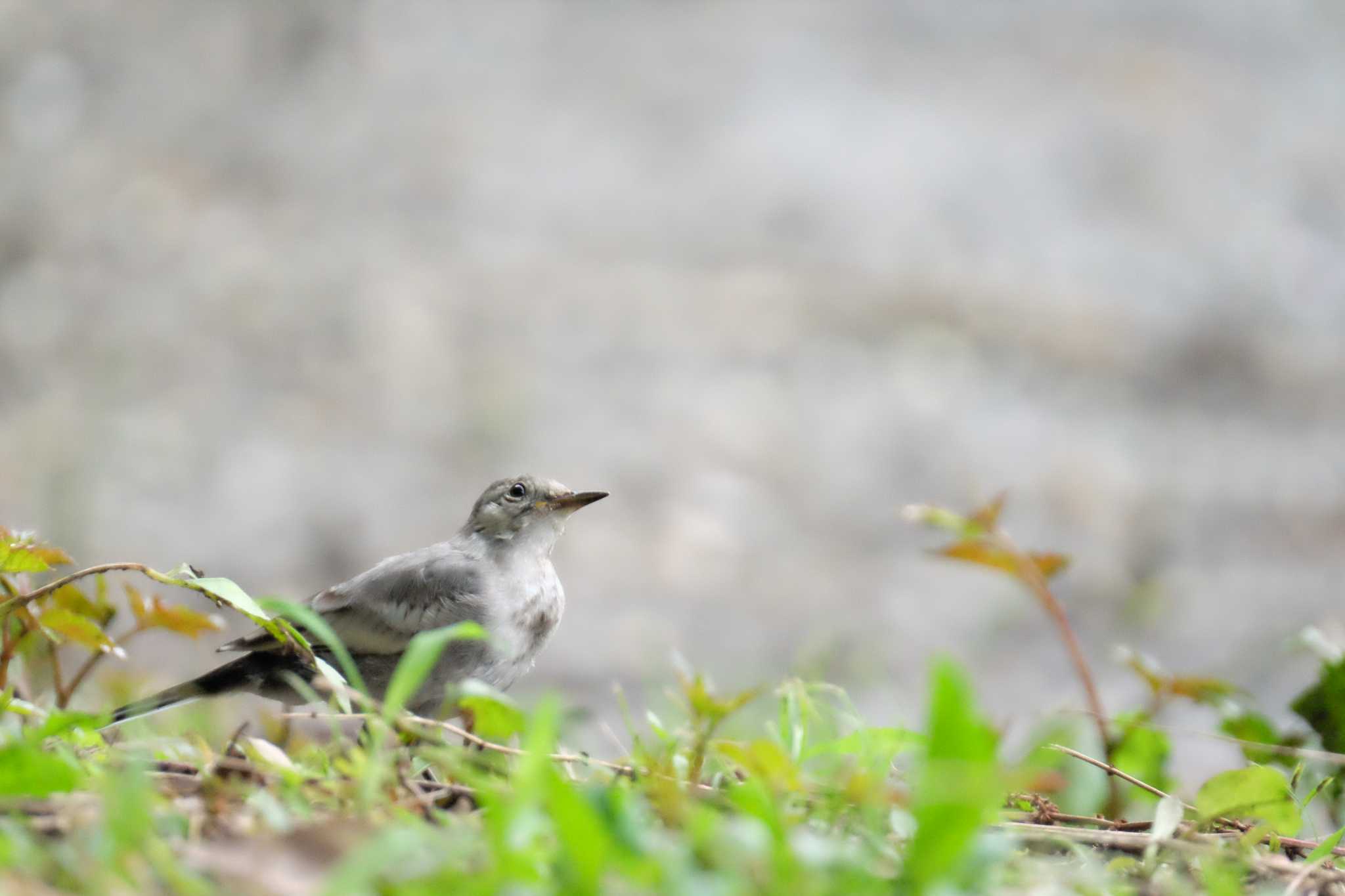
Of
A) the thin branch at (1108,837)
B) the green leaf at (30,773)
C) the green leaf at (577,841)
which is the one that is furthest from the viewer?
the thin branch at (1108,837)

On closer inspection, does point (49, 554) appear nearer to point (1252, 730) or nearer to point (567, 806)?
point (567, 806)

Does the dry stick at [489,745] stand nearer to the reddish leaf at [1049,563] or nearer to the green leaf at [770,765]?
the green leaf at [770,765]

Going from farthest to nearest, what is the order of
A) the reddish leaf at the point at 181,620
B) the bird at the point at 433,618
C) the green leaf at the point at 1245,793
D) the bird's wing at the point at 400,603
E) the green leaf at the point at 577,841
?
the bird's wing at the point at 400,603
the bird at the point at 433,618
the reddish leaf at the point at 181,620
the green leaf at the point at 1245,793
the green leaf at the point at 577,841

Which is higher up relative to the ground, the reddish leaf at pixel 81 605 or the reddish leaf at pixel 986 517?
the reddish leaf at pixel 986 517

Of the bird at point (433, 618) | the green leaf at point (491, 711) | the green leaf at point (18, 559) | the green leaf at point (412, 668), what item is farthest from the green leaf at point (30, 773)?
the bird at point (433, 618)

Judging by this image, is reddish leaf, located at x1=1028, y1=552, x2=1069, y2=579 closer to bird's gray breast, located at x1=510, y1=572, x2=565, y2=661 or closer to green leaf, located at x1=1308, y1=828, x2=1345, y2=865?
green leaf, located at x1=1308, y1=828, x2=1345, y2=865

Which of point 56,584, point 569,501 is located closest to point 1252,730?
point 569,501

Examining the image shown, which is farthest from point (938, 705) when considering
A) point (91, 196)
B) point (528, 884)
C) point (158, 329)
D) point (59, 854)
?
point (91, 196)

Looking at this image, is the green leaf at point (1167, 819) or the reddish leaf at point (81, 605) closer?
the green leaf at point (1167, 819)
